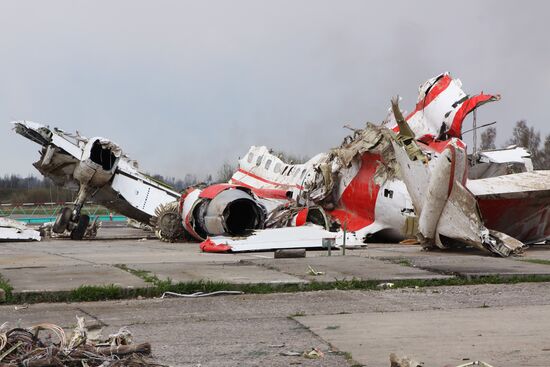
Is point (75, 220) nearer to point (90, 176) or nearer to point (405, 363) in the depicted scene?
point (90, 176)

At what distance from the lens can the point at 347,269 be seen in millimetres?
9820

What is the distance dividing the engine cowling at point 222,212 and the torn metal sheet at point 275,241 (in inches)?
69.3

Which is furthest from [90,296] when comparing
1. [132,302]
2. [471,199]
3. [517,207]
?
[517,207]

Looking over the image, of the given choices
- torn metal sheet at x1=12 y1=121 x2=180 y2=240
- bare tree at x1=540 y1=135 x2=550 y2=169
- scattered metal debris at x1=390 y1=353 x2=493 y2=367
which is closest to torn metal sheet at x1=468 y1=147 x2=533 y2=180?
torn metal sheet at x1=12 y1=121 x2=180 y2=240

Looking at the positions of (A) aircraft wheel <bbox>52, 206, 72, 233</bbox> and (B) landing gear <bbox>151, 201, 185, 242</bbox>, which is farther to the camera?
(A) aircraft wheel <bbox>52, 206, 72, 233</bbox>

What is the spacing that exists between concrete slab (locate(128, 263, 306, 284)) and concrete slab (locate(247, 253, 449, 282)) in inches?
11.0

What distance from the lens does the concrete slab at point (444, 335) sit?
4809 millimetres

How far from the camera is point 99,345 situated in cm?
445

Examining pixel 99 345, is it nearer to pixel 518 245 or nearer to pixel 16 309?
pixel 16 309

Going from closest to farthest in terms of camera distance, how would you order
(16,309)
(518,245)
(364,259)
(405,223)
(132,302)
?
(16,309) < (132,302) < (364,259) < (518,245) < (405,223)

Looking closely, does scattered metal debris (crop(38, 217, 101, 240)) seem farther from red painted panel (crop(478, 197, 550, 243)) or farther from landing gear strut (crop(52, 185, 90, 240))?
red painted panel (crop(478, 197, 550, 243))

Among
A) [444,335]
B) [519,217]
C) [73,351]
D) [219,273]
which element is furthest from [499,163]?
[73,351]

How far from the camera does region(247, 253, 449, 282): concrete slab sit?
8938mm

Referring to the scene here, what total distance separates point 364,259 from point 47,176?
1467 cm
